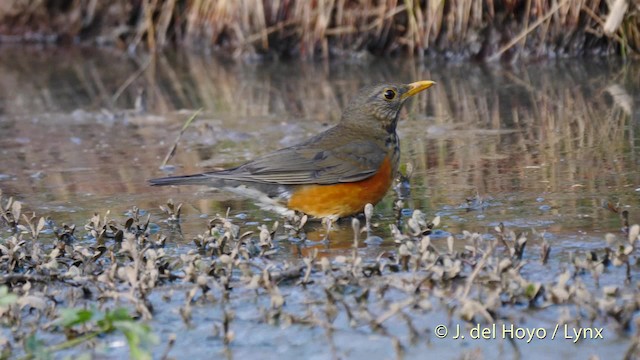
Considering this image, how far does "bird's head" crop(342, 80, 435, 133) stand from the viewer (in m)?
6.56

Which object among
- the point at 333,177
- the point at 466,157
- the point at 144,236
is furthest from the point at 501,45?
the point at 144,236

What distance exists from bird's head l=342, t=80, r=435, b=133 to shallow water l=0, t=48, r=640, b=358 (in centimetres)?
37

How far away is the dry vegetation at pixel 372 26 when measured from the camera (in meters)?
9.79

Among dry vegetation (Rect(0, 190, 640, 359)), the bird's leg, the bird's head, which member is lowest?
the bird's leg

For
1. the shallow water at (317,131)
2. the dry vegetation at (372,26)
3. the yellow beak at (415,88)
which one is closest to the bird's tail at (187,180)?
the shallow water at (317,131)

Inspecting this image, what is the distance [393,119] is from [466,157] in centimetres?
62

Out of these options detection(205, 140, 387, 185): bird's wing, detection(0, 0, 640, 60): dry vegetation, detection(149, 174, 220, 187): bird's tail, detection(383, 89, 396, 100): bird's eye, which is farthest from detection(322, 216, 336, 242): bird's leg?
detection(0, 0, 640, 60): dry vegetation

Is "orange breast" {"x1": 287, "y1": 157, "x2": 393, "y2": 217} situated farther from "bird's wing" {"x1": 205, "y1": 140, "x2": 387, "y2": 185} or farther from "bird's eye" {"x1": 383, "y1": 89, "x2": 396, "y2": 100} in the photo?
"bird's eye" {"x1": 383, "y1": 89, "x2": 396, "y2": 100}

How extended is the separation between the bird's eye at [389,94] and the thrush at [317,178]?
17.3 inches

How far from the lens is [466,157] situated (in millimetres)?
6953

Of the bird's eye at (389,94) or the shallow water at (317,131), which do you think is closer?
the shallow water at (317,131)

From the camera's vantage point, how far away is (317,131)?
806 centimetres

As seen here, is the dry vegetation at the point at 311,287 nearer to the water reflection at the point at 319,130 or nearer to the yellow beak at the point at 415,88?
the water reflection at the point at 319,130

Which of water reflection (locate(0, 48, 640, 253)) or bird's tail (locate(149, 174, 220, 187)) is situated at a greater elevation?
bird's tail (locate(149, 174, 220, 187))
